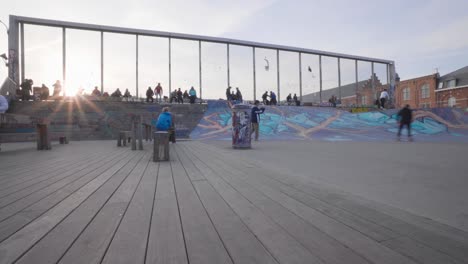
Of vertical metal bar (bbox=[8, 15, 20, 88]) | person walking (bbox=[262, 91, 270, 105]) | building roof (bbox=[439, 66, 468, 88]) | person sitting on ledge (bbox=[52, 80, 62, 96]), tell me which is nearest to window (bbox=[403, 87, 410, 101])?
building roof (bbox=[439, 66, 468, 88])

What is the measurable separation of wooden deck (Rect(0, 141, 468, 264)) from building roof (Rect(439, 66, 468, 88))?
58.3 metres

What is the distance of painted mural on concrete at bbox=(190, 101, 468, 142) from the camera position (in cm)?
1655

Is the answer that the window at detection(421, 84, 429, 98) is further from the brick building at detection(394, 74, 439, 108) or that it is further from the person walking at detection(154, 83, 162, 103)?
the person walking at detection(154, 83, 162, 103)

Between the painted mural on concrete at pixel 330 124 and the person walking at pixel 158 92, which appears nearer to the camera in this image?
the painted mural on concrete at pixel 330 124

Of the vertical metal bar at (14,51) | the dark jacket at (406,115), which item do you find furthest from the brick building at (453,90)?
the vertical metal bar at (14,51)

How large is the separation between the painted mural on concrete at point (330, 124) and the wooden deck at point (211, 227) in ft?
41.3

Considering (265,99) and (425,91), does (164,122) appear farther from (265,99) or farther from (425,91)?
(425,91)

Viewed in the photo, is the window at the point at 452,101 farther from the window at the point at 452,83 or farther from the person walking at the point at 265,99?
the person walking at the point at 265,99

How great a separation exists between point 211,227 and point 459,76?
203 feet

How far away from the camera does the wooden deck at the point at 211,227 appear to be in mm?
1578

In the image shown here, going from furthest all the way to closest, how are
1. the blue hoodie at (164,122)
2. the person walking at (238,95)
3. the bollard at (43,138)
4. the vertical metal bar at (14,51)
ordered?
the person walking at (238,95) < the vertical metal bar at (14,51) < the bollard at (43,138) < the blue hoodie at (164,122)

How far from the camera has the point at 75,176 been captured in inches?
163

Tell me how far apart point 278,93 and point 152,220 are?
94.4 ft

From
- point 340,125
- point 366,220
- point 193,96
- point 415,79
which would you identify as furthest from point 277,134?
point 415,79
